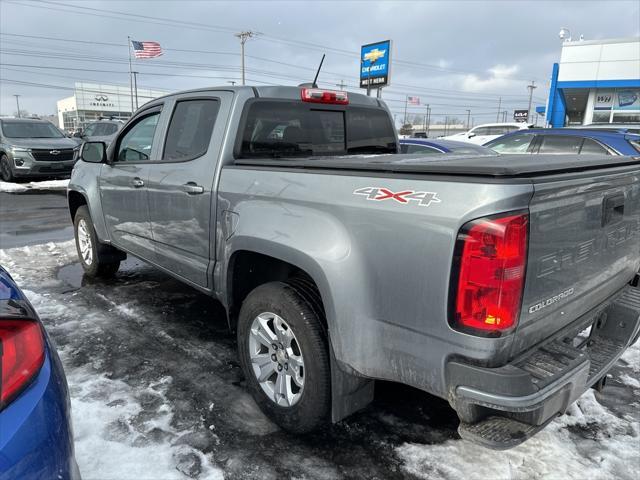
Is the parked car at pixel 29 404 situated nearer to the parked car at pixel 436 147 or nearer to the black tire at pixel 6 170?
the parked car at pixel 436 147

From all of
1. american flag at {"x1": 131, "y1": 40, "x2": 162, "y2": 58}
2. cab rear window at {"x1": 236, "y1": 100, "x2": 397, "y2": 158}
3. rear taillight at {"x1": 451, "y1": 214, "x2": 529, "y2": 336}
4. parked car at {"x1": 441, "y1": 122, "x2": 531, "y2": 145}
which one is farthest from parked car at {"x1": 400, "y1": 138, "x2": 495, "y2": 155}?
american flag at {"x1": 131, "y1": 40, "x2": 162, "y2": 58}

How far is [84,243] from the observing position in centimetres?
548

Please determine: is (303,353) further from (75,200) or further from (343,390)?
(75,200)

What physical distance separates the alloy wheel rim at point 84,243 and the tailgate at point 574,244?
15.5 ft

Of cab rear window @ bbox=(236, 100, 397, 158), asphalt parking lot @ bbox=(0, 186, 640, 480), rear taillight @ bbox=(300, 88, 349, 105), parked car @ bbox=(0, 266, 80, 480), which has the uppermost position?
rear taillight @ bbox=(300, 88, 349, 105)

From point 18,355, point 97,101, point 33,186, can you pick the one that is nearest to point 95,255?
point 18,355

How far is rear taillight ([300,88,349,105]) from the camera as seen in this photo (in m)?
3.53

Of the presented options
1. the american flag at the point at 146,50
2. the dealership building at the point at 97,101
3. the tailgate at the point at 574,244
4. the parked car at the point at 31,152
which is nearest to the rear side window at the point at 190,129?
the tailgate at the point at 574,244

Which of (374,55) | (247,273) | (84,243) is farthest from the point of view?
A: (374,55)

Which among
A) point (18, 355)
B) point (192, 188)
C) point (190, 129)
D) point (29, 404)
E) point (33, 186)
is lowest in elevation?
point (33, 186)

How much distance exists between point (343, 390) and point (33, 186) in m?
13.4

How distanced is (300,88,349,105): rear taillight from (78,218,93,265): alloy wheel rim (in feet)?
10.1

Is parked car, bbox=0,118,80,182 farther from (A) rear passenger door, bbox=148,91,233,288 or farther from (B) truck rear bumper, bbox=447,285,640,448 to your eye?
(B) truck rear bumper, bbox=447,285,640,448

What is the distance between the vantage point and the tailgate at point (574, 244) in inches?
74.2
